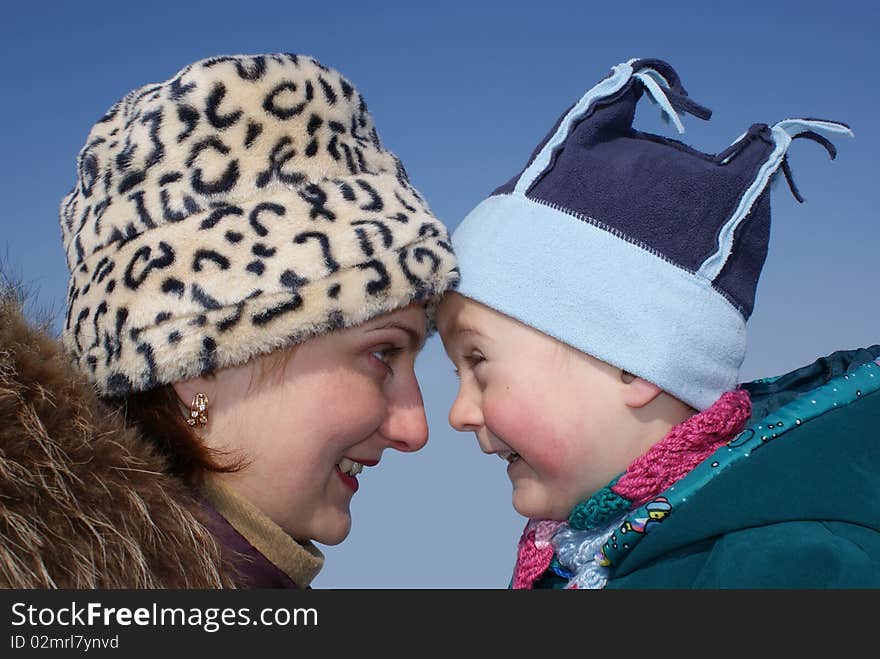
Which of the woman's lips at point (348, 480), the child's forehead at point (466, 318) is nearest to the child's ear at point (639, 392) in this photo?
the child's forehead at point (466, 318)

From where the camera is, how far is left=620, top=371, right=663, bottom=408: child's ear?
2420 millimetres

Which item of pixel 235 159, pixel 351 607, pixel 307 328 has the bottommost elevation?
pixel 351 607

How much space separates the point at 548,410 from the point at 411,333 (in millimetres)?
434

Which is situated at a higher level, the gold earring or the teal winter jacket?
the gold earring

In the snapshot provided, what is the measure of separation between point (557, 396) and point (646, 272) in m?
0.41

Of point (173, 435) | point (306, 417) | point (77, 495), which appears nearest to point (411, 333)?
point (306, 417)

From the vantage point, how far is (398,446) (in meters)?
2.59

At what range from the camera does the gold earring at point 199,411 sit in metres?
2.30

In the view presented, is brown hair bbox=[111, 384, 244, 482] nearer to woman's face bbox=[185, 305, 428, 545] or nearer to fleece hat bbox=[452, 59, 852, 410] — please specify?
woman's face bbox=[185, 305, 428, 545]

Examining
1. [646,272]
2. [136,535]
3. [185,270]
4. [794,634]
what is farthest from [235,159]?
[794,634]

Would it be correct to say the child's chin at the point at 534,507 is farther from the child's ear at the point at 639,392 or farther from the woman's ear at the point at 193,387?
the woman's ear at the point at 193,387

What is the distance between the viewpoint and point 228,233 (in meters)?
2.21

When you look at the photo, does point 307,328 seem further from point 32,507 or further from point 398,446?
point 32,507

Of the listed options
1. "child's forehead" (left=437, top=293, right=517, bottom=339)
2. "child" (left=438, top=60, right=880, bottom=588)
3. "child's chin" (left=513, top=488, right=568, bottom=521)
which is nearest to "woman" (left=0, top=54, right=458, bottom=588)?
"child's forehead" (left=437, top=293, right=517, bottom=339)
